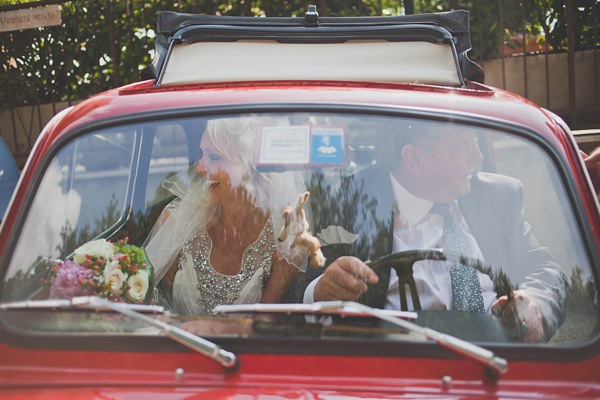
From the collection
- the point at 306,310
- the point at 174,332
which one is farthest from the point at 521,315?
the point at 174,332

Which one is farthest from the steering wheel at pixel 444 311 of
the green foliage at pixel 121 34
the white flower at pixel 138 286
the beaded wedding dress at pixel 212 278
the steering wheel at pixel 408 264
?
the green foliage at pixel 121 34

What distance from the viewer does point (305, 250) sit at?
6.31 ft

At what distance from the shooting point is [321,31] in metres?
3.24

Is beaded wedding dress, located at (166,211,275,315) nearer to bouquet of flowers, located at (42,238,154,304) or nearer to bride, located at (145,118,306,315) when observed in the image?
bride, located at (145,118,306,315)

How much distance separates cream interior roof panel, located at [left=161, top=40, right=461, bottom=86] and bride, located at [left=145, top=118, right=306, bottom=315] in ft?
2.22

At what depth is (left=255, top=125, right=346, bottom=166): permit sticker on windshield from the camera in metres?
1.83

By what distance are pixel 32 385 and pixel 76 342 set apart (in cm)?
13

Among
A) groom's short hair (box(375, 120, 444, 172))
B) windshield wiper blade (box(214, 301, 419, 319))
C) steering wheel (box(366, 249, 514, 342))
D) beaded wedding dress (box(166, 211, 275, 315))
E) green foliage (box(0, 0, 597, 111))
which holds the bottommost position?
green foliage (box(0, 0, 597, 111))

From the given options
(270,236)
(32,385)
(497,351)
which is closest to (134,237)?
(270,236)

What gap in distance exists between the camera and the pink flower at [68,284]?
70.6 inches

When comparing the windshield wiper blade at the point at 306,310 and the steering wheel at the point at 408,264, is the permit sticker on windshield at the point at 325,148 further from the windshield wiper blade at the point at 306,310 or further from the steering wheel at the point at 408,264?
the windshield wiper blade at the point at 306,310

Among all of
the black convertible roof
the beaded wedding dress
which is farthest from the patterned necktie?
the black convertible roof

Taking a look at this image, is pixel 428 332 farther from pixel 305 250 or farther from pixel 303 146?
pixel 303 146

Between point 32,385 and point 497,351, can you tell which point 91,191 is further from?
point 497,351
